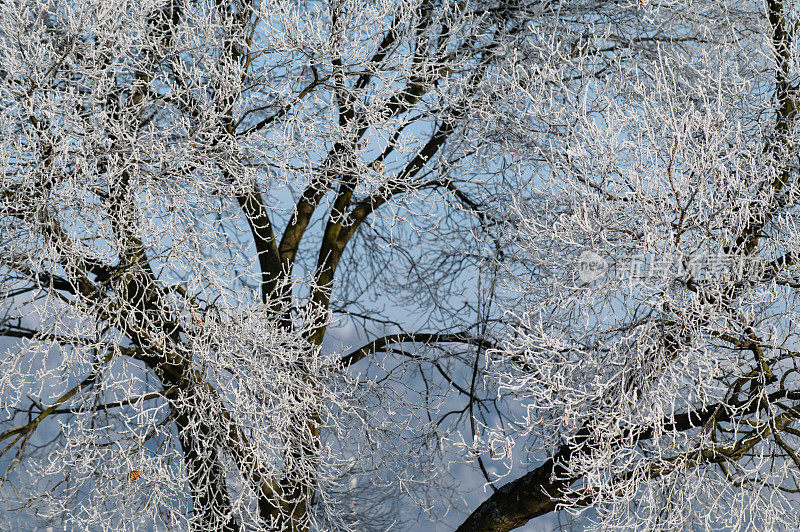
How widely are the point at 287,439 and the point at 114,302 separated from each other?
6.40ft

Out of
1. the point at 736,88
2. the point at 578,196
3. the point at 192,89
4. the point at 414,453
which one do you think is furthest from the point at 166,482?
the point at 736,88

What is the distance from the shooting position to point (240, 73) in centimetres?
666

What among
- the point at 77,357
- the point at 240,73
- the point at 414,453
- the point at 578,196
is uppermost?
the point at 240,73

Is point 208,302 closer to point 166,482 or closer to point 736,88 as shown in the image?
point 166,482

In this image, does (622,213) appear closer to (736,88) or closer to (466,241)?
(736,88)

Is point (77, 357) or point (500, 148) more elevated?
point (500, 148)

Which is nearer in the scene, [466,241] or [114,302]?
[114,302]

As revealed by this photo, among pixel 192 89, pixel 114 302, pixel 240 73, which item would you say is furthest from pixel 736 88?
pixel 114 302

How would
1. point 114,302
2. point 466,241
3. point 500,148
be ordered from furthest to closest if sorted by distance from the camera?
point 466,241
point 500,148
point 114,302

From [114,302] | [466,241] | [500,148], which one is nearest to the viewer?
[114,302]

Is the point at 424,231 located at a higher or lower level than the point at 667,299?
higher

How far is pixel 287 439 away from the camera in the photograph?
6996 mm

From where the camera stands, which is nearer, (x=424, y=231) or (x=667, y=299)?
(x=667, y=299)

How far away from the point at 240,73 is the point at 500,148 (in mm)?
2790
